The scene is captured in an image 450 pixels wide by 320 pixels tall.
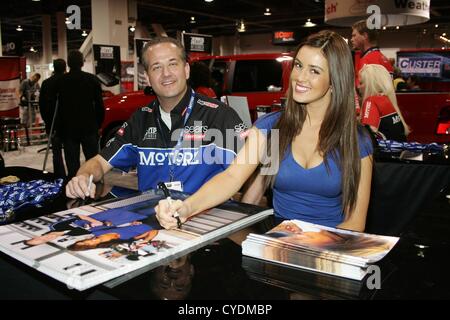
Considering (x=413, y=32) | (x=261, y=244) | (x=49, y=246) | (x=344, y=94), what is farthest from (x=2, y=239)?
(x=413, y=32)

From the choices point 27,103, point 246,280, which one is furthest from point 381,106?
point 27,103

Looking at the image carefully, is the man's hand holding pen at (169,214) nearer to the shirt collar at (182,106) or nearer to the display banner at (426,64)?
the shirt collar at (182,106)

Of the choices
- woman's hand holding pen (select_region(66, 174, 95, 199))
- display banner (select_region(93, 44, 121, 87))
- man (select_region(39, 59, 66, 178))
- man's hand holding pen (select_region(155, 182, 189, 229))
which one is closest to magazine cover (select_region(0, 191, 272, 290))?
man's hand holding pen (select_region(155, 182, 189, 229))

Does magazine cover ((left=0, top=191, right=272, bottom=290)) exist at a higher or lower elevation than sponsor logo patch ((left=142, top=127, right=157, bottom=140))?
lower

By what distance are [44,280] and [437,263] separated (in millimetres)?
823

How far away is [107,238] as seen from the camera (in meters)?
1.02

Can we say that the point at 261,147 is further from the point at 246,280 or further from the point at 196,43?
the point at 196,43

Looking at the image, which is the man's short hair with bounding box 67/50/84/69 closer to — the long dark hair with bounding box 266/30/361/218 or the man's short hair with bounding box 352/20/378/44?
the man's short hair with bounding box 352/20/378/44

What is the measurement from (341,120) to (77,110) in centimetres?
398

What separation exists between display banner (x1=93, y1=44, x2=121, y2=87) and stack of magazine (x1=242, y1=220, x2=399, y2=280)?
26.3ft

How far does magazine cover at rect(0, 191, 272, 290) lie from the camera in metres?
0.88

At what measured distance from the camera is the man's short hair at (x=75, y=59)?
16.1 ft

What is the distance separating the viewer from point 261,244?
39.3 inches

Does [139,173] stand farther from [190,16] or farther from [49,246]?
[190,16]
